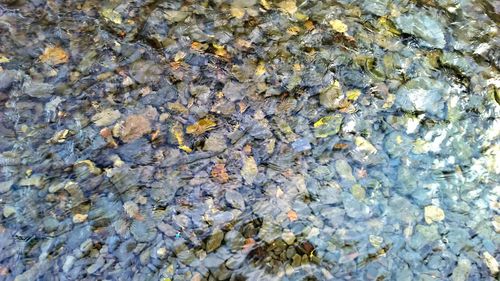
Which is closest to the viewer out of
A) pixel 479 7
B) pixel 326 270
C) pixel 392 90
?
pixel 326 270

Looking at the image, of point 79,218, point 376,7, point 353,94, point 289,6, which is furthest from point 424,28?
point 79,218

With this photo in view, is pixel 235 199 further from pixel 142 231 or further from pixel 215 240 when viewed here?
pixel 142 231

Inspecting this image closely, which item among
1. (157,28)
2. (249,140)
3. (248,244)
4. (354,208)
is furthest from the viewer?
(157,28)

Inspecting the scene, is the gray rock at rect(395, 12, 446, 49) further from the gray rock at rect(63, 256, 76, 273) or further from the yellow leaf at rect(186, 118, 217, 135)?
the gray rock at rect(63, 256, 76, 273)

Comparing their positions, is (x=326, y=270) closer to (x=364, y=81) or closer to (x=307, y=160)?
(x=307, y=160)

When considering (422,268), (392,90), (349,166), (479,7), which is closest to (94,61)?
(349,166)

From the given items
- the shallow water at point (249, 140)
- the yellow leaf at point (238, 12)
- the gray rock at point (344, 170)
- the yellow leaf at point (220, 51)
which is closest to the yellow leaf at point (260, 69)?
the shallow water at point (249, 140)

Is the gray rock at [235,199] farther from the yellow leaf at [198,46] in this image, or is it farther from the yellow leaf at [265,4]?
the yellow leaf at [265,4]
